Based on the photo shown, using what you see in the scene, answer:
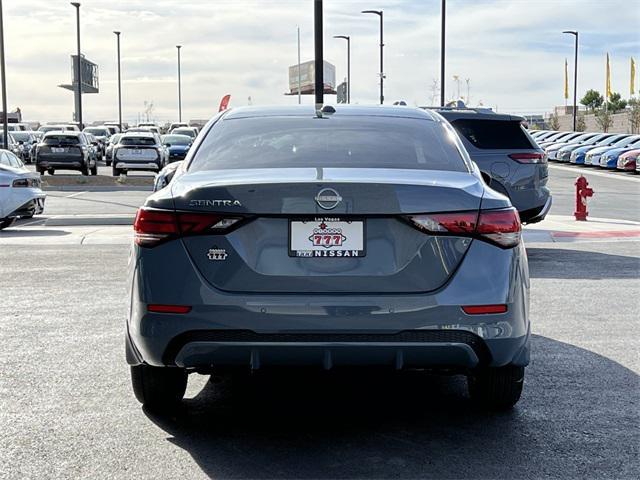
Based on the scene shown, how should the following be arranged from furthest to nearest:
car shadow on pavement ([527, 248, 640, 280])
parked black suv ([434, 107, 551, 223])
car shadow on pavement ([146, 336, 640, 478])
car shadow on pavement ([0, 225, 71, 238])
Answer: car shadow on pavement ([0, 225, 71, 238]) → parked black suv ([434, 107, 551, 223]) → car shadow on pavement ([527, 248, 640, 280]) → car shadow on pavement ([146, 336, 640, 478])

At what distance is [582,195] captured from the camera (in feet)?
59.9

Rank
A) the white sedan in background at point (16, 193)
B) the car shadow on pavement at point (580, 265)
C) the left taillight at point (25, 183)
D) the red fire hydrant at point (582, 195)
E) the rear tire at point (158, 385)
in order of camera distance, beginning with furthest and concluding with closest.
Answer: the red fire hydrant at point (582, 195) → the left taillight at point (25, 183) → the white sedan in background at point (16, 193) → the car shadow on pavement at point (580, 265) → the rear tire at point (158, 385)

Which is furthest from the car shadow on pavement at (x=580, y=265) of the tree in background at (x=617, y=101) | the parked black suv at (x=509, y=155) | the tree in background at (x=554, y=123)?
the tree in background at (x=617, y=101)

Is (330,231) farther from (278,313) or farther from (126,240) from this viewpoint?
(126,240)

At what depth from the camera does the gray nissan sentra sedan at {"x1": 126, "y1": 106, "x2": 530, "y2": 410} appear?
184 inches

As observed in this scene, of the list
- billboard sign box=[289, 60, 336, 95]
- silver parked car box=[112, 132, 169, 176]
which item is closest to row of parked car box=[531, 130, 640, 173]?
silver parked car box=[112, 132, 169, 176]

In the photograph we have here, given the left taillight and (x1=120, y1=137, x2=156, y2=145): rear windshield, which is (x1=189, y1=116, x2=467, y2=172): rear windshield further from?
(x1=120, y1=137, x2=156, y2=145): rear windshield

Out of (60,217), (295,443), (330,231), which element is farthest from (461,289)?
(60,217)

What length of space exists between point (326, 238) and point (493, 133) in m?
9.30

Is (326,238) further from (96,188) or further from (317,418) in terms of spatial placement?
(96,188)

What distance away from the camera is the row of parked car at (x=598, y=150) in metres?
42.1

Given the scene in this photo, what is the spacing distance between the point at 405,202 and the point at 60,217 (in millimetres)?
15035

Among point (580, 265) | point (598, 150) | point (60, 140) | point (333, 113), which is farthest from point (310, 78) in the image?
point (333, 113)

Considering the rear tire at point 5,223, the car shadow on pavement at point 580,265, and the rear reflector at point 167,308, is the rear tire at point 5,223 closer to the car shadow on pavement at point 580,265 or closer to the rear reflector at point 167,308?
the car shadow on pavement at point 580,265
